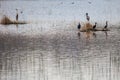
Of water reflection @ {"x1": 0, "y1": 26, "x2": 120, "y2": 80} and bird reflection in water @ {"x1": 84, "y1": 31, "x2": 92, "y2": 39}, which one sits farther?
bird reflection in water @ {"x1": 84, "y1": 31, "x2": 92, "y2": 39}

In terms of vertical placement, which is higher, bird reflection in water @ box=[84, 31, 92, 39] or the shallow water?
bird reflection in water @ box=[84, 31, 92, 39]

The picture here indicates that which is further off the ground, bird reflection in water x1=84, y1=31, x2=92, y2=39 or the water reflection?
bird reflection in water x1=84, y1=31, x2=92, y2=39

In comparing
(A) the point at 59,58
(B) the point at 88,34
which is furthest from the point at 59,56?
(B) the point at 88,34

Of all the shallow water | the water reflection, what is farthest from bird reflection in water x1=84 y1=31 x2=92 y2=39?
the water reflection

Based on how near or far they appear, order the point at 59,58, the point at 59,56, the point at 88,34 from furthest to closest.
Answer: the point at 88,34 → the point at 59,56 → the point at 59,58

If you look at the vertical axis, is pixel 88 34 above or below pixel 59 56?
above

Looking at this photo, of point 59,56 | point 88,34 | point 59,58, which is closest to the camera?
point 59,58

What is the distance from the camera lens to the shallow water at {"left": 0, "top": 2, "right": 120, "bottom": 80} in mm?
19156

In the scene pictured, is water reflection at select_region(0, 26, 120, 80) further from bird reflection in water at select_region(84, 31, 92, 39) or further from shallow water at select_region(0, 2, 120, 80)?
bird reflection in water at select_region(84, 31, 92, 39)

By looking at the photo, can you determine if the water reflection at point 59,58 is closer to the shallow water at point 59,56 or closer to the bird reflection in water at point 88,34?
the shallow water at point 59,56

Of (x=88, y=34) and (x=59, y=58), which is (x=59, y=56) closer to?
(x=59, y=58)

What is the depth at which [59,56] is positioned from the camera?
2367cm

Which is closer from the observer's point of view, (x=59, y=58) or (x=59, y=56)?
(x=59, y=58)

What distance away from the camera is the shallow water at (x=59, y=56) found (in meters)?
19.2
